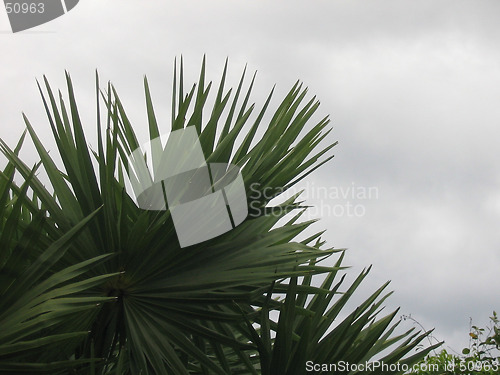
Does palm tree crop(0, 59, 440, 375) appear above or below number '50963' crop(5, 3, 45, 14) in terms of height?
below

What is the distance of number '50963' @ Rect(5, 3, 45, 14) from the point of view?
3.84 meters

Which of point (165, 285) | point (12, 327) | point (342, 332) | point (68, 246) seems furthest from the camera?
point (342, 332)

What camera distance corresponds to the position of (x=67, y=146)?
9.75ft

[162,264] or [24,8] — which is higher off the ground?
[24,8]

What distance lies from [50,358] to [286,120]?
1495 mm

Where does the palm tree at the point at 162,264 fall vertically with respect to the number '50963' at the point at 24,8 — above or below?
below

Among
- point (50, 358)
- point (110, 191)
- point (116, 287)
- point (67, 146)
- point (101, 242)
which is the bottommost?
point (50, 358)

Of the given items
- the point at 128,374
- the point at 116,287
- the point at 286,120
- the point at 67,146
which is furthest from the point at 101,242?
the point at 286,120

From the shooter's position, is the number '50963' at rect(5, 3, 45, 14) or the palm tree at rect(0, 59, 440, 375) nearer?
the palm tree at rect(0, 59, 440, 375)

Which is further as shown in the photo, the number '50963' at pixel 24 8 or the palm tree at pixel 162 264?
the number '50963' at pixel 24 8

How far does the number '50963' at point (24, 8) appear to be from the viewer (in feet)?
12.6

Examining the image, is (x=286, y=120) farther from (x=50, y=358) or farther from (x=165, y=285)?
(x=50, y=358)

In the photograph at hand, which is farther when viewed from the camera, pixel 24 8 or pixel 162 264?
pixel 24 8

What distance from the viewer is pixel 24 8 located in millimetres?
3895
